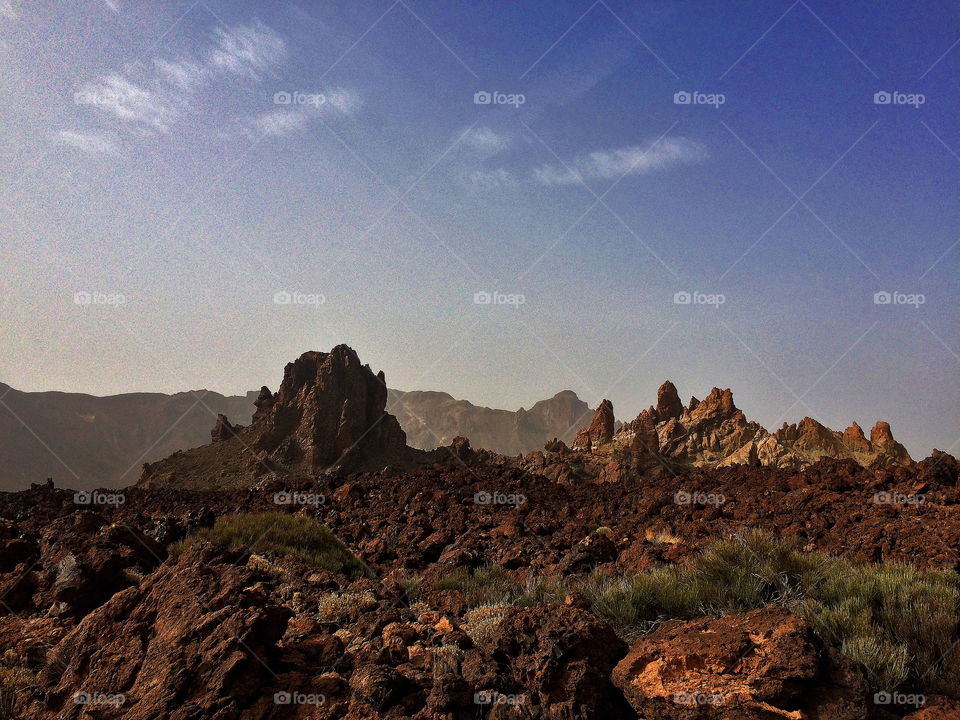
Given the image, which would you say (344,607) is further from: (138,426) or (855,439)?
(138,426)

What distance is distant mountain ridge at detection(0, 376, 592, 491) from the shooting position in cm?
10150

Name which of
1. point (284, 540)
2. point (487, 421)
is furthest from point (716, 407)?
point (487, 421)

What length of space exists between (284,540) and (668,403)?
48338 mm

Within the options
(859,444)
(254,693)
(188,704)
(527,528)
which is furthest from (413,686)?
(859,444)

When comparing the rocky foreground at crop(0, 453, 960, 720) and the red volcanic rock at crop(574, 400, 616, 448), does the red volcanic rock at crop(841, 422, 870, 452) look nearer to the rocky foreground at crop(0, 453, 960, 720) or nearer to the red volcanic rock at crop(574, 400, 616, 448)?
the red volcanic rock at crop(574, 400, 616, 448)

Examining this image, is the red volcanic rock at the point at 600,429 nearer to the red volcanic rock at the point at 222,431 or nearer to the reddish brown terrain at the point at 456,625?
the red volcanic rock at the point at 222,431

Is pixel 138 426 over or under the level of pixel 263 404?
over

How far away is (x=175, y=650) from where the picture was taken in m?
4.38

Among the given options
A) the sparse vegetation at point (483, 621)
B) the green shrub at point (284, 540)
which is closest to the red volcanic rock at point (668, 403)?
the green shrub at point (284, 540)

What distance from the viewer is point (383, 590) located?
23.2 ft

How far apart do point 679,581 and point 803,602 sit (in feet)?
4.29

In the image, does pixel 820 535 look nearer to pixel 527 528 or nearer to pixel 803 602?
pixel 527 528

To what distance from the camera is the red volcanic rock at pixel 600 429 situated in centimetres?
4919

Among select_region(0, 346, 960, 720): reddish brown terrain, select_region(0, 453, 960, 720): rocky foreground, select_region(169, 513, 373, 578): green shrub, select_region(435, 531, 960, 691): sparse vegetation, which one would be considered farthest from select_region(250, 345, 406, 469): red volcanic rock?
select_region(435, 531, 960, 691): sparse vegetation
